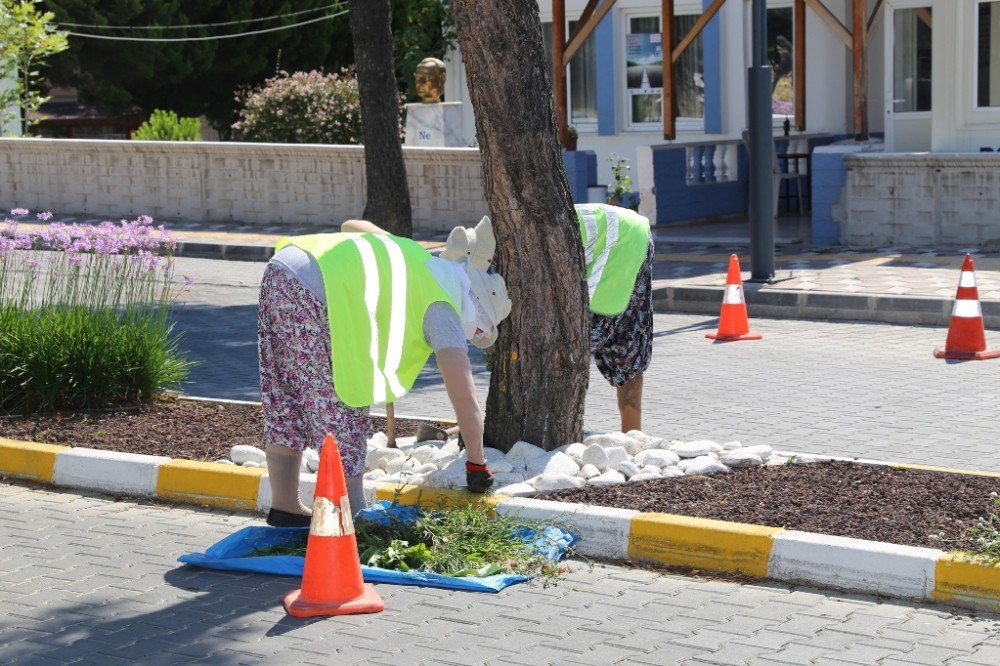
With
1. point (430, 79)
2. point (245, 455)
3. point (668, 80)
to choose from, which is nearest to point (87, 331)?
point (245, 455)

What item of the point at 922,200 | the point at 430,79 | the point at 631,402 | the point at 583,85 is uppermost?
the point at 430,79

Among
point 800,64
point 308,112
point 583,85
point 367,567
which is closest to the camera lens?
point 367,567

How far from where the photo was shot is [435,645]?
502 centimetres

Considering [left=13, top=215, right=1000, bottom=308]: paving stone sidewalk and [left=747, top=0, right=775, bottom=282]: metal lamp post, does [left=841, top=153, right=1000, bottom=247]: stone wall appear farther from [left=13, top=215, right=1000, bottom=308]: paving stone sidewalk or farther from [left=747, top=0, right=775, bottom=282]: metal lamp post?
[left=747, top=0, right=775, bottom=282]: metal lamp post

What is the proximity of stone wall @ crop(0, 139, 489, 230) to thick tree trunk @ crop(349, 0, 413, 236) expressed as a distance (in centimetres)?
406

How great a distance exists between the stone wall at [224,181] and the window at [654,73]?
5043mm

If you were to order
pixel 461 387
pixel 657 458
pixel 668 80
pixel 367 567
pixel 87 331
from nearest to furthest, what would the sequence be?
pixel 367 567
pixel 461 387
pixel 657 458
pixel 87 331
pixel 668 80

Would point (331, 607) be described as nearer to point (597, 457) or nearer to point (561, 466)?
point (561, 466)

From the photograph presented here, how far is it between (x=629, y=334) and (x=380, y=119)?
6.87 metres

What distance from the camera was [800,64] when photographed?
19969 mm

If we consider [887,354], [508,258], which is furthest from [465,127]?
[508,258]

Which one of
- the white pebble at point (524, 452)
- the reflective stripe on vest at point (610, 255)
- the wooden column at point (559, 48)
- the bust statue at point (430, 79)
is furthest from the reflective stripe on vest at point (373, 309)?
the bust statue at point (430, 79)

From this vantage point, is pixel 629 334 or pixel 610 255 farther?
pixel 629 334

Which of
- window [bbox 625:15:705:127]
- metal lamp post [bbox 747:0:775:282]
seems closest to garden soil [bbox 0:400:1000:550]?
metal lamp post [bbox 747:0:775:282]
